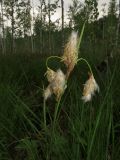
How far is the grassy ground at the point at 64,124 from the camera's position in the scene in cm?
217

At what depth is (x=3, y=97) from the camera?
3.89 meters

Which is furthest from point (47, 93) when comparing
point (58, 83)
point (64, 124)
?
point (64, 124)

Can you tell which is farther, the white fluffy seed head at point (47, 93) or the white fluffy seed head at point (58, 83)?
the white fluffy seed head at point (47, 93)

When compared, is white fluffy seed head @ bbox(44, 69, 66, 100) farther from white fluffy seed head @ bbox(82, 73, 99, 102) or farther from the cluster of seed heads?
white fluffy seed head @ bbox(82, 73, 99, 102)

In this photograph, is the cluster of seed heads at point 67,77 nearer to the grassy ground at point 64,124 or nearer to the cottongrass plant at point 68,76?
the cottongrass plant at point 68,76

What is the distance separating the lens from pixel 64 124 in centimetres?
390

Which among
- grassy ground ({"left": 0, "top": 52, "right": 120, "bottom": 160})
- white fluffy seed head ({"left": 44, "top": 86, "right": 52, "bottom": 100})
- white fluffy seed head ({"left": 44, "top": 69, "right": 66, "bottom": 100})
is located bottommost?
grassy ground ({"left": 0, "top": 52, "right": 120, "bottom": 160})

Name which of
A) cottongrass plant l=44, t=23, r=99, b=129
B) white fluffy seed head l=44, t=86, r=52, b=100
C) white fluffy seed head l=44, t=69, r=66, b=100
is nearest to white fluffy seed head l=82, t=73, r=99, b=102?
cottongrass plant l=44, t=23, r=99, b=129

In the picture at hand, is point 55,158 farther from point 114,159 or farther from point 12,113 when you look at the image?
point 12,113

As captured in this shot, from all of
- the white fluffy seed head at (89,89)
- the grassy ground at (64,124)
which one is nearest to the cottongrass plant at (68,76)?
the white fluffy seed head at (89,89)

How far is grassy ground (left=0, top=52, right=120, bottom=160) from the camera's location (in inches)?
85.4

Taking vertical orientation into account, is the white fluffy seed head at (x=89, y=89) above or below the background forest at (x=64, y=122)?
above

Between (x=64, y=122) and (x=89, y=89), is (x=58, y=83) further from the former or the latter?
(x=64, y=122)

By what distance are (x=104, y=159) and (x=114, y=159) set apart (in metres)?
0.26
